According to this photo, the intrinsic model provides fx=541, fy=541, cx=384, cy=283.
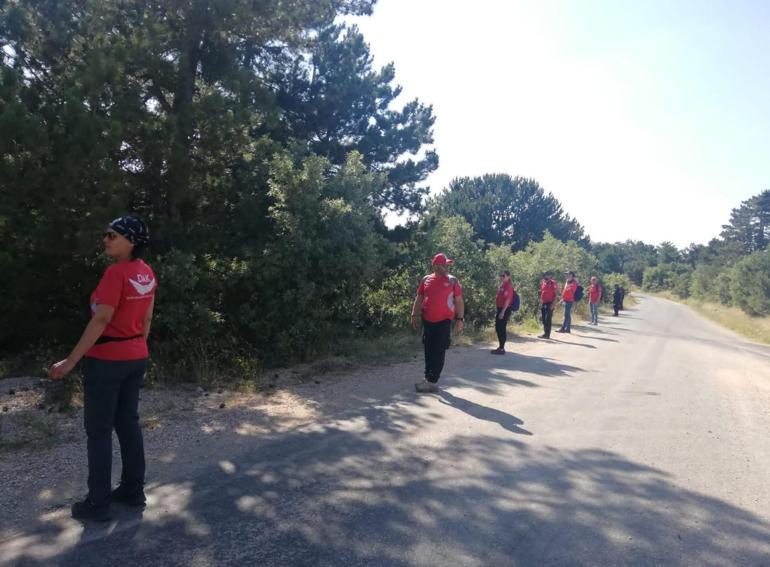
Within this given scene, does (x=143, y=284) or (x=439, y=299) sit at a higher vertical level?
(x=143, y=284)

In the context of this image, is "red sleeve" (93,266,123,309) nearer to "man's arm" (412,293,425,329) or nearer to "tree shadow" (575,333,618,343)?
"man's arm" (412,293,425,329)

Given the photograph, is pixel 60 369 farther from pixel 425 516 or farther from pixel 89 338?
pixel 425 516

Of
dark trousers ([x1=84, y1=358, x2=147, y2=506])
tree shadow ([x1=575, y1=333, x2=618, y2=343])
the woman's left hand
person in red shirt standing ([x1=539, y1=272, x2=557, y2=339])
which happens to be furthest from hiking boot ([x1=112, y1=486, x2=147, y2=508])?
tree shadow ([x1=575, y1=333, x2=618, y2=343])

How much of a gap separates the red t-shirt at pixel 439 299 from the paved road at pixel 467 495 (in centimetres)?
103

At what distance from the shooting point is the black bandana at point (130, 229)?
343cm

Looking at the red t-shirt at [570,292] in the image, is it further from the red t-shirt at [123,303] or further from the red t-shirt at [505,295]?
the red t-shirt at [123,303]

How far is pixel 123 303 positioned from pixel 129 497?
4.18 feet

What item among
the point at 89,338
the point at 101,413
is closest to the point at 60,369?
the point at 89,338

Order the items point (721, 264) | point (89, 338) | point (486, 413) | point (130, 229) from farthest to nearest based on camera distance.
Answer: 1. point (721, 264)
2. point (486, 413)
3. point (130, 229)
4. point (89, 338)

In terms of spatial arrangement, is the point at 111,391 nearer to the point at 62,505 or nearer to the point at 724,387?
the point at 62,505

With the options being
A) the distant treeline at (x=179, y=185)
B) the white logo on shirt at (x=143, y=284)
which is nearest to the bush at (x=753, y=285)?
the distant treeline at (x=179, y=185)

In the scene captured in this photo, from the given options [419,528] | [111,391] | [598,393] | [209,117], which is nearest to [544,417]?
[598,393]

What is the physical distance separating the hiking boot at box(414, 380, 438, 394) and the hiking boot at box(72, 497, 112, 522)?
4.30 meters

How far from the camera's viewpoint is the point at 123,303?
11.0 ft
